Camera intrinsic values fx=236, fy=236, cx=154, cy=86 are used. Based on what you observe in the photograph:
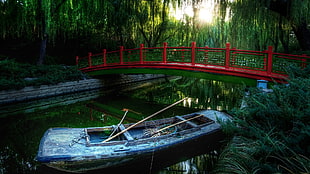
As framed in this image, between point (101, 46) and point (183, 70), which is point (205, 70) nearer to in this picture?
point (183, 70)

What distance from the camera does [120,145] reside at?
13.5ft

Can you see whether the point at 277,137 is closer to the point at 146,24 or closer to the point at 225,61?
the point at 225,61

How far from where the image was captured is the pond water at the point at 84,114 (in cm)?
435

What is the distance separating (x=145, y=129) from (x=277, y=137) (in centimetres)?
290

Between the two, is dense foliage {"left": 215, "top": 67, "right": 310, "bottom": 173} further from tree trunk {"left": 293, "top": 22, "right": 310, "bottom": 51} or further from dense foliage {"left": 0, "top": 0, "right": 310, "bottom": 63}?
tree trunk {"left": 293, "top": 22, "right": 310, "bottom": 51}

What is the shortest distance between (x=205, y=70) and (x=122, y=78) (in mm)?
6650

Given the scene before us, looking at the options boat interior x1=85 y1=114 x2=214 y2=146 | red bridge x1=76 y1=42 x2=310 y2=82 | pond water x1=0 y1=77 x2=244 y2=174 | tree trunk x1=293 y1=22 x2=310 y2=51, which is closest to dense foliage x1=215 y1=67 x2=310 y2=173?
pond water x1=0 y1=77 x2=244 y2=174

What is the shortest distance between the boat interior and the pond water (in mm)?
824

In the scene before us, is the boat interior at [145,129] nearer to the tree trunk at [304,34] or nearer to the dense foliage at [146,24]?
the dense foliage at [146,24]

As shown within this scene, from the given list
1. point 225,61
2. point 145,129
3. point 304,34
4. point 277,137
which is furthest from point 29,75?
point 304,34

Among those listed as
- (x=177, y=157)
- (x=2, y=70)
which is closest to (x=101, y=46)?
(x=2, y=70)

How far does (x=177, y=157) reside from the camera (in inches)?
179

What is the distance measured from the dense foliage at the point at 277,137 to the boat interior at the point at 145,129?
6.01 ft

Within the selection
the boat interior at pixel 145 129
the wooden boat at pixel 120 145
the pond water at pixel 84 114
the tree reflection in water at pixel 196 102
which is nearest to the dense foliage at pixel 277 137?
the wooden boat at pixel 120 145
